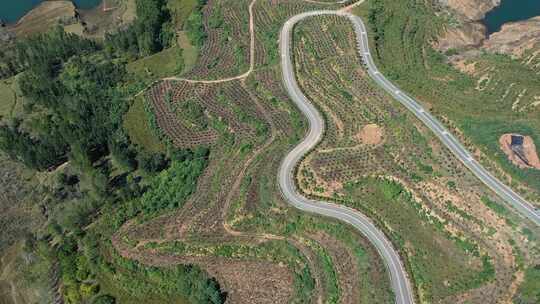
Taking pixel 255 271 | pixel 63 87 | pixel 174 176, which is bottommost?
pixel 255 271

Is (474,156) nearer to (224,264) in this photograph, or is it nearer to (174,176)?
(224,264)

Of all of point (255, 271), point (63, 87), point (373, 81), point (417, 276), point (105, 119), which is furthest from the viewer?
point (63, 87)

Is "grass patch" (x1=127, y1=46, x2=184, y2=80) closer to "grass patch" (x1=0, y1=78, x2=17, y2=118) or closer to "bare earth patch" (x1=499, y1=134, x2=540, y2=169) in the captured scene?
"grass patch" (x1=0, y1=78, x2=17, y2=118)

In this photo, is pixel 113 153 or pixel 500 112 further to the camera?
pixel 113 153

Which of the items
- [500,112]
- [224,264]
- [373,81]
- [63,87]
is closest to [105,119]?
[63,87]

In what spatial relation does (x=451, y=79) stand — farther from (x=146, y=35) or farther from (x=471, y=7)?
(x=146, y=35)

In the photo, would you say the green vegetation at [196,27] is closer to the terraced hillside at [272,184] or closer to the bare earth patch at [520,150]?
the terraced hillside at [272,184]

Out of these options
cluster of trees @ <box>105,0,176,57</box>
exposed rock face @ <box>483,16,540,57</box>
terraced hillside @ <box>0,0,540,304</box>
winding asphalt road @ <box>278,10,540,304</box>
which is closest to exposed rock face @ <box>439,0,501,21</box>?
exposed rock face @ <box>483,16,540,57</box>

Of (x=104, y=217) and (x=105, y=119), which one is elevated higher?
(x=105, y=119)
